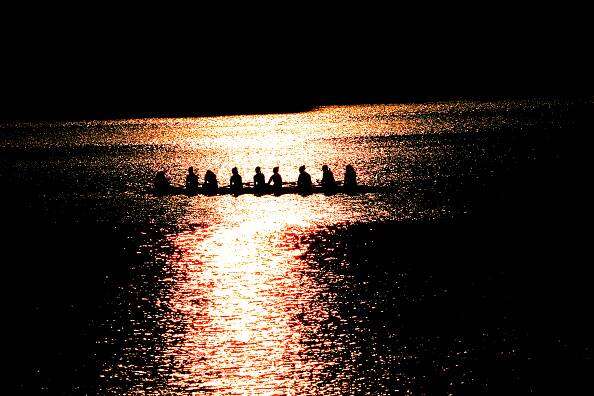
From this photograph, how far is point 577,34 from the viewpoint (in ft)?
538

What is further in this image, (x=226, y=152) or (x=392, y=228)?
(x=226, y=152)

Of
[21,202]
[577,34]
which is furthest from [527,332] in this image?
[577,34]

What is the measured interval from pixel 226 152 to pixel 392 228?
50003 millimetres

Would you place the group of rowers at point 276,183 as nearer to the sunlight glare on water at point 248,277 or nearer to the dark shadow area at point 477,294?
the sunlight glare on water at point 248,277

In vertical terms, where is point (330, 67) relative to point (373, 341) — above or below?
above

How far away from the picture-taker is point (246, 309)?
26.6m

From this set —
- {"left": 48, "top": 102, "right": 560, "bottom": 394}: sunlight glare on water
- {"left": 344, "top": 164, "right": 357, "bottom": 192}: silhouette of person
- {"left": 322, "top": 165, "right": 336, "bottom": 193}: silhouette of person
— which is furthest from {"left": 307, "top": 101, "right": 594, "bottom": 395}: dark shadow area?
{"left": 322, "top": 165, "right": 336, "bottom": 193}: silhouette of person

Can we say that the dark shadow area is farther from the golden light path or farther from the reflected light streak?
the reflected light streak

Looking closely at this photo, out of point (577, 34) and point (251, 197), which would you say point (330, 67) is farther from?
point (251, 197)

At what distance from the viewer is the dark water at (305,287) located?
2145 centimetres

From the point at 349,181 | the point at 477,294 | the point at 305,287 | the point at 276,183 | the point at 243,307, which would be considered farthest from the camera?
the point at 349,181

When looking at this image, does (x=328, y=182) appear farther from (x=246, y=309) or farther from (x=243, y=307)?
(x=246, y=309)

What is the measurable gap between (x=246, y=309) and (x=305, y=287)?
2.73 metres

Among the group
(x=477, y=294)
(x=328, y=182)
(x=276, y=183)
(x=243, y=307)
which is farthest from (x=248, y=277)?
(x=328, y=182)
